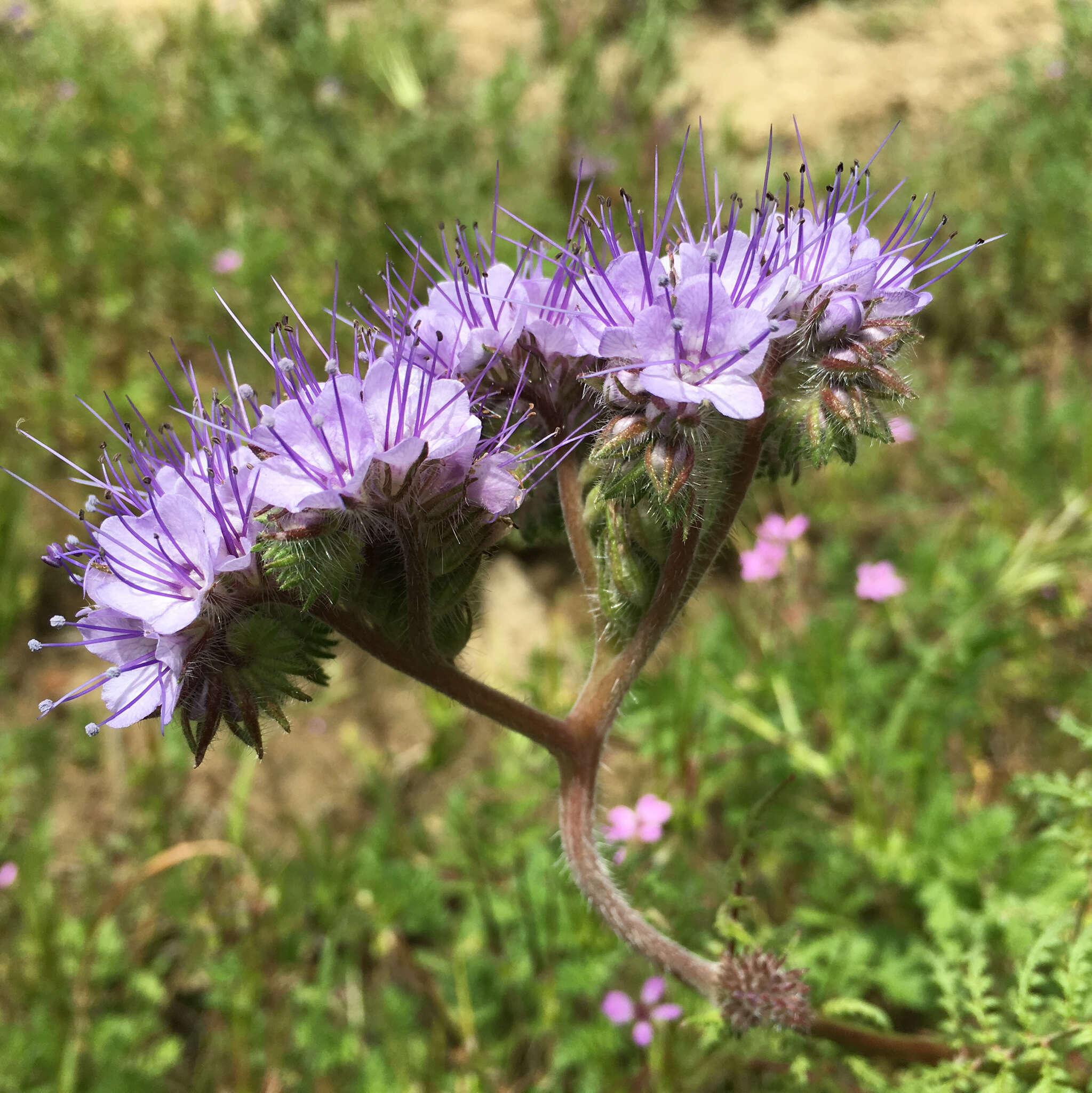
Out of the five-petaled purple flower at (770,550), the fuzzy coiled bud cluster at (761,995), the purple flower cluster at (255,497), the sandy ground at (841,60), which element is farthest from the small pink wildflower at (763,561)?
the sandy ground at (841,60)

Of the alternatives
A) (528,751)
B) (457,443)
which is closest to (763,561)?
(528,751)

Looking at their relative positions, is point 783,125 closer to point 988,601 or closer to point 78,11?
point 988,601

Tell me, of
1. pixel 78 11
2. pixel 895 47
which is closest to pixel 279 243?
pixel 78 11

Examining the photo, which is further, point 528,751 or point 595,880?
point 528,751

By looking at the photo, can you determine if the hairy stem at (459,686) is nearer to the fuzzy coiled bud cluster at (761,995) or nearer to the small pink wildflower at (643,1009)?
the fuzzy coiled bud cluster at (761,995)

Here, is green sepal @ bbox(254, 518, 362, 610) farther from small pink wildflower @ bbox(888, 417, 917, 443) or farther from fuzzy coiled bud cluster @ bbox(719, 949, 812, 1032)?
small pink wildflower @ bbox(888, 417, 917, 443)

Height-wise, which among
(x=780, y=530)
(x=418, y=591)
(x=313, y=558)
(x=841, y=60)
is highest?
(x=841, y=60)

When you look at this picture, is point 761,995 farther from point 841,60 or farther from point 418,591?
point 841,60
